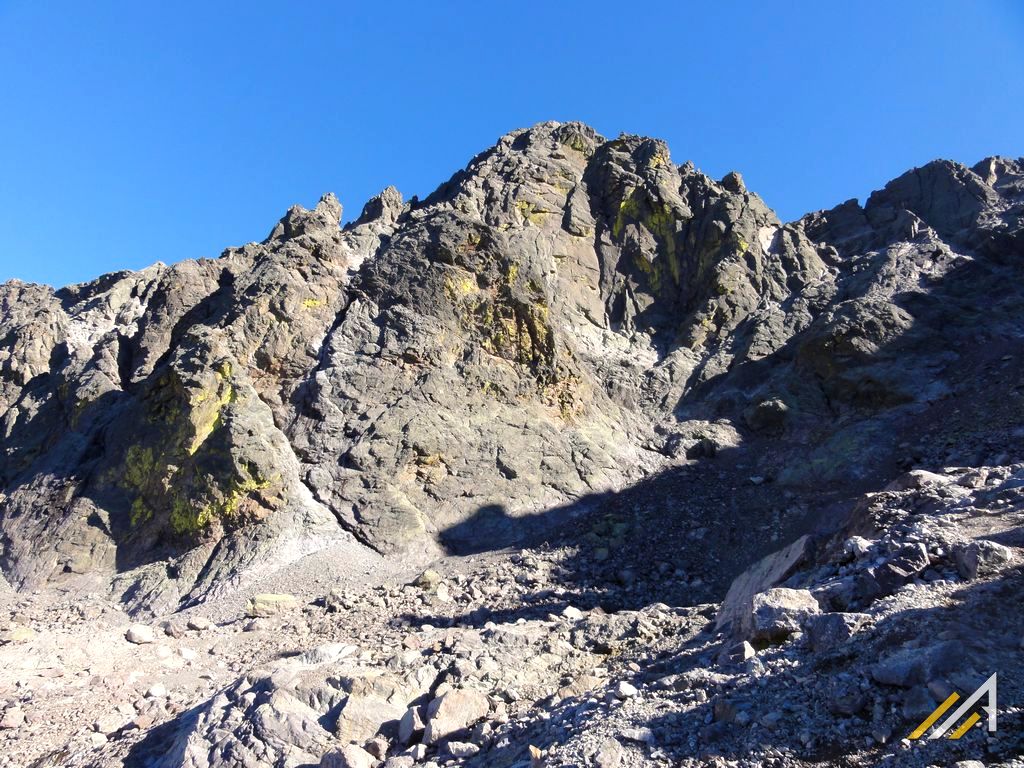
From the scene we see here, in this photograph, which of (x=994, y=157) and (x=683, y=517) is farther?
(x=994, y=157)

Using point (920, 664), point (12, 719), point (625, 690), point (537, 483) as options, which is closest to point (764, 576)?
→ point (625, 690)

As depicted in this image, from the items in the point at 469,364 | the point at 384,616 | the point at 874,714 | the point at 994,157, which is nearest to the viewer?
the point at 874,714

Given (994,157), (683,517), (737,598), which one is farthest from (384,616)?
(994,157)

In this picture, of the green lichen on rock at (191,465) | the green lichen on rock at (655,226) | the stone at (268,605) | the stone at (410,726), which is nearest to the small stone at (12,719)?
the stone at (268,605)

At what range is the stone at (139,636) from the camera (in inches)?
576

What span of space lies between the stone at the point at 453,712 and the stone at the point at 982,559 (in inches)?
237

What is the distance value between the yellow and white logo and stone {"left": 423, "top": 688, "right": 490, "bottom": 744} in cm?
502

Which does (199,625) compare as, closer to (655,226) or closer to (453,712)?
(453,712)

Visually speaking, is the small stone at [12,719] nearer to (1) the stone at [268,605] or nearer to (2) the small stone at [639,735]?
(1) the stone at [268,605]

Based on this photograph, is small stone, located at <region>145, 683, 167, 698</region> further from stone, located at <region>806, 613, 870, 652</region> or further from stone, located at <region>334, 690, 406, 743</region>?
stone, located at <region>806, 613, 870, 652</region>

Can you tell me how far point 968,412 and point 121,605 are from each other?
30166mm

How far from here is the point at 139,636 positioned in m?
14.8

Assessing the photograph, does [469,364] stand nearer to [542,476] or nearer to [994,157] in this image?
[542,476]

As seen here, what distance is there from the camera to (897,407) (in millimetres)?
26141
